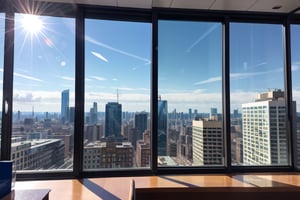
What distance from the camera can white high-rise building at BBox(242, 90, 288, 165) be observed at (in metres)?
3.08

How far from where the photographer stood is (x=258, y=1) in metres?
2.77

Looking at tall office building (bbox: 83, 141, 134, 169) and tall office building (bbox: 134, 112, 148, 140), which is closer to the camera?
tall office building (bbox: 83, 141, 134, 169)

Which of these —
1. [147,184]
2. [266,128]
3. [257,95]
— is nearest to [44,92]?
[147,184]

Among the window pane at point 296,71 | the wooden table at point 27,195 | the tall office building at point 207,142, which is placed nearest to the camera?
the wooden table at point 27,195

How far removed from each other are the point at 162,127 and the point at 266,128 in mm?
1402

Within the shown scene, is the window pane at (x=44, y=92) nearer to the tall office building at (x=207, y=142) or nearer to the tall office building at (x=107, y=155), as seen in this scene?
the tall office building at (x=107, y=155)

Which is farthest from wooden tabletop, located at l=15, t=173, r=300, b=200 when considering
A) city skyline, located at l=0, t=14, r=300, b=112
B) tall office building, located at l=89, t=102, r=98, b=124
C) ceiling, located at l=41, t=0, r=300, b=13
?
ceiling, located at l=41, t=0, r=300, b=13

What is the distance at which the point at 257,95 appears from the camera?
3.12m

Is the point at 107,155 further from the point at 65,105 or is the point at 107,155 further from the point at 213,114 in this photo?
the point at 213,114

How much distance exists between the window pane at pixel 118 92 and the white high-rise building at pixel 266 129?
1.34 metres

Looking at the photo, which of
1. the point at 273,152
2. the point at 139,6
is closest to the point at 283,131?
the point at 273,152

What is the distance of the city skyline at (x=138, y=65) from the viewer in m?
2.81

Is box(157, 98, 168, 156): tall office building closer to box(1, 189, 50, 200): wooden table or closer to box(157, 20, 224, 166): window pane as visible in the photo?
box(157, 20, 224, 166): window pane

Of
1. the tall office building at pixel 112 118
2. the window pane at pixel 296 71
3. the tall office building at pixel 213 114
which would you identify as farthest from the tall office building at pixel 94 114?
the window pane at pixel 296 71
